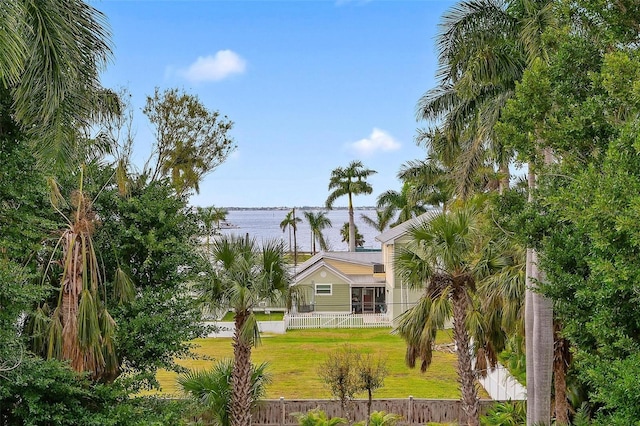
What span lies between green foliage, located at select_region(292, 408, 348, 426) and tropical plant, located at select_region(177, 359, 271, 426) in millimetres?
1301

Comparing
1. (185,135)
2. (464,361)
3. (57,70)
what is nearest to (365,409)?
(464,361)

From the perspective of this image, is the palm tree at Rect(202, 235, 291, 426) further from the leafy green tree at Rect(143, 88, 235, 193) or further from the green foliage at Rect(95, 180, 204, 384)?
the leafy green tree at Rect(143, 88, 235, 193)

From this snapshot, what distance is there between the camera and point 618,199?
4.60 meters

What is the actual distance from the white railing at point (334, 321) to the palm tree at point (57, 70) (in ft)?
65.5

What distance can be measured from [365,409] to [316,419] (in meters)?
1.47

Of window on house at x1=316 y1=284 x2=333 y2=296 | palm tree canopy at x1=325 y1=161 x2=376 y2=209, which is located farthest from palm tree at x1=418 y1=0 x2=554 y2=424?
palm tree canopy at x1=325 y1=161 x2=376 y2=209

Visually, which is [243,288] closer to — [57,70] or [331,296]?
[57,70]

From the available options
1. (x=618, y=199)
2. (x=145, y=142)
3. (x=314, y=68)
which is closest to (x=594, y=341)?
(x=618, y=199)

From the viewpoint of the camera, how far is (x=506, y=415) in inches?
433

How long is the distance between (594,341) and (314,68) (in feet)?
68.3

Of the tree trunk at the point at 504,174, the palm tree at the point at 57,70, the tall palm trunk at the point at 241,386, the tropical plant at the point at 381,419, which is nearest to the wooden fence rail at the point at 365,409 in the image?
the tropical plant at the point at 381,419

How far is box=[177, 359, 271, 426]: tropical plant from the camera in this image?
1022cm

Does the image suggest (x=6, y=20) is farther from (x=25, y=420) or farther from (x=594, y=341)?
(x=594, y=341)

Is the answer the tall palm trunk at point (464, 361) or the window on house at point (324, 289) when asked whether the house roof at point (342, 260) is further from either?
the tall palm trunk at point (464, 361)
